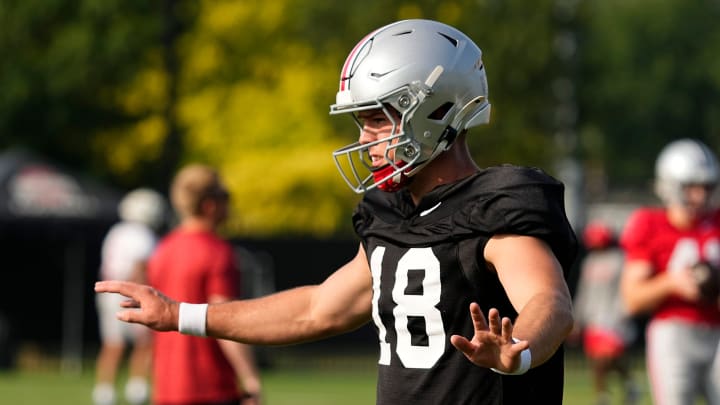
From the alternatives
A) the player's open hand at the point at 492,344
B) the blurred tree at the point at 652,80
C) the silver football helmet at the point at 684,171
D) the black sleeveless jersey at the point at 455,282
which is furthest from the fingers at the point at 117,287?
the blurred tree at the point at 652,80

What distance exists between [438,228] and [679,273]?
413cm

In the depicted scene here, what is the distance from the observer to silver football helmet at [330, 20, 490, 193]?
410 cm

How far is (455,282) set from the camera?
4023mm

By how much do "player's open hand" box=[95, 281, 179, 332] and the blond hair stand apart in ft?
9.68

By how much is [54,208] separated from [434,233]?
21905mm

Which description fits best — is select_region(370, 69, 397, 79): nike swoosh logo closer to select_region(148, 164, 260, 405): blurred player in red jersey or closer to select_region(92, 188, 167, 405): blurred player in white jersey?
select_region(148, 164, 260, 405): blurred player in red jersey

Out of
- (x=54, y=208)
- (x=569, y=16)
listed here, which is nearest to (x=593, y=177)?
(x=569, y=16)

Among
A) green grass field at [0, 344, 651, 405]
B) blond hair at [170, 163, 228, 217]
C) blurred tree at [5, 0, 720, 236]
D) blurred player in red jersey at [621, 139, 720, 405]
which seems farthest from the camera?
blurred tree at [5, 0, 720, 236]

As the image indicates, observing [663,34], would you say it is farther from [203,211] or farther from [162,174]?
[203,211]

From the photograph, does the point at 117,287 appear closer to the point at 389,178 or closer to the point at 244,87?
the point at 389,178

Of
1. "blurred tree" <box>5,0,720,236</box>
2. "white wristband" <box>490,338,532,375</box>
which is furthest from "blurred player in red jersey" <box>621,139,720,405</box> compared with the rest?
"blurred tree" <box>5,0,720,236</box>

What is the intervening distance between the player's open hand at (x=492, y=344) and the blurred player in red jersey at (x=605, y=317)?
466 inches

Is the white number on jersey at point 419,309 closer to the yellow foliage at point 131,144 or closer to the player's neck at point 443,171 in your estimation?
the player's neck at point 443,171

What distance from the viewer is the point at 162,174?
2697 centimetres
